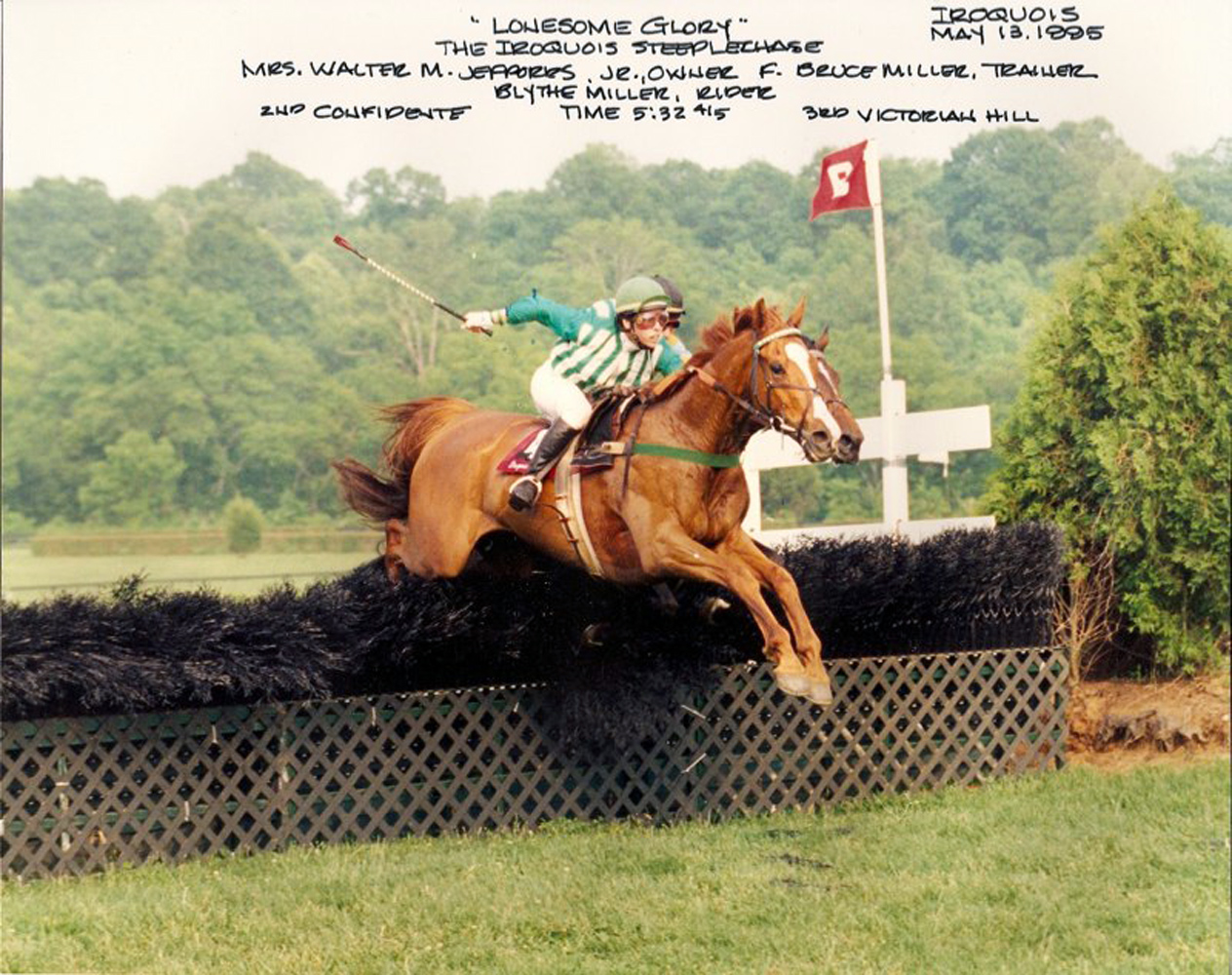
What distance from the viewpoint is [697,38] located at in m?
7.17

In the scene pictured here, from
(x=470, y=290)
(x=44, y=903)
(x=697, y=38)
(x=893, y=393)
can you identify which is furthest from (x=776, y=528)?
(x=44, y=903)

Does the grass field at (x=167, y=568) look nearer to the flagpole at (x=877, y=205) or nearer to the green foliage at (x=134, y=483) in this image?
the green foliage at (x=134, y=483)

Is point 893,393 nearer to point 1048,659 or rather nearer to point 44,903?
point 1048,659

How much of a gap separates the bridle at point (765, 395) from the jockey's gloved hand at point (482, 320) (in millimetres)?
953

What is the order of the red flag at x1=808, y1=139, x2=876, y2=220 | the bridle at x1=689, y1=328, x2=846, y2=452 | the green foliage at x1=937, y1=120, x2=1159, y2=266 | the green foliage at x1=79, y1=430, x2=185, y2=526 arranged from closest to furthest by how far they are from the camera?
the bridle at x1=689, y1=328, x2=846, y2=452 → the red flag at x1=808, y1=139, x2=876, y2=220 → the green foliage at x1=937, y1=120, x2=1159, y2=266 → the green foliage at x1=79, y1=430, x2=185, y2=526

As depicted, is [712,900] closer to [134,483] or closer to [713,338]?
[713,338]

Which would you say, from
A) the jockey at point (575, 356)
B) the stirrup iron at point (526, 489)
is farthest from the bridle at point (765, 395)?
the stirrup iron at point (526, 489)

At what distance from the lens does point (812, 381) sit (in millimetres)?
6410

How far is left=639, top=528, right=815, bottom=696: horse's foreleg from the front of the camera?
650cm

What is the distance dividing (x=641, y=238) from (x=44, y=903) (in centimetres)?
431

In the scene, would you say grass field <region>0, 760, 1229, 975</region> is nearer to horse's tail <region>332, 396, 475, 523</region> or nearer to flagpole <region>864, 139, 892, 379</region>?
horse's tail <region>332, 396, 475, 523</region>

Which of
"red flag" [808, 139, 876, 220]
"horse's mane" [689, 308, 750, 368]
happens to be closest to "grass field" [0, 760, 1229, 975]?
"horse's mane" [689, 308, 750, 368]

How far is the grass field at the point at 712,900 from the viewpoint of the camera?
6.53m

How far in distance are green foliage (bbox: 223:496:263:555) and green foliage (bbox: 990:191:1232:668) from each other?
1719 cm
